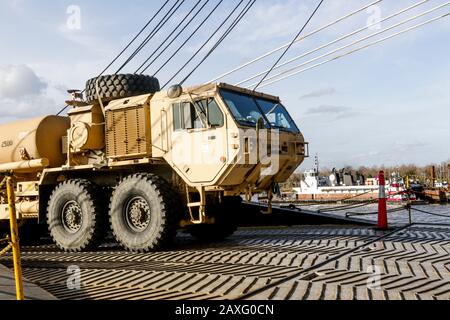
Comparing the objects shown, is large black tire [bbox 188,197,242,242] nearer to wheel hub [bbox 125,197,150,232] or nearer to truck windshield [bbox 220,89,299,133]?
wheel hub [bbox 125,197,150,232]

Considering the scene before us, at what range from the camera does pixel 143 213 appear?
26.5ft

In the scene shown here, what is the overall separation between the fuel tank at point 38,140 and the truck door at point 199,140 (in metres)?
3.27

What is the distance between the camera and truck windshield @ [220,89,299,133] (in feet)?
25.9

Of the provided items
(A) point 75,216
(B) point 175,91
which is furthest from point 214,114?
(A) point 75,216

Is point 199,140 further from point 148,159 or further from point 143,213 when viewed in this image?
point 143,213

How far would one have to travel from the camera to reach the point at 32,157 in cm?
983

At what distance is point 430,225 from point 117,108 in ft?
24.4

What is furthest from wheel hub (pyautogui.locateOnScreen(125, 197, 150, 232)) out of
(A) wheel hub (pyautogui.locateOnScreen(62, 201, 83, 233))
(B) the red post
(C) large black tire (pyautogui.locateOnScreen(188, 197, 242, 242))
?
(B) the red post

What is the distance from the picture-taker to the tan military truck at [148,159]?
7.77 metres

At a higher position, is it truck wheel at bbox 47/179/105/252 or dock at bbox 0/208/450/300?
truck wheel at bbox 47/179/105/252

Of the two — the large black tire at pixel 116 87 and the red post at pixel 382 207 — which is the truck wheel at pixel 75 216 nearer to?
the large black tire at pixel 116 87

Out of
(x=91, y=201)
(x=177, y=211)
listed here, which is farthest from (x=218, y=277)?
(x=91, y=201)

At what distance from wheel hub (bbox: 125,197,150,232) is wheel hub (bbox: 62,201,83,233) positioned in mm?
1270

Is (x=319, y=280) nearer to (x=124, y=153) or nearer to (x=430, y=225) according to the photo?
(x=124, y=153)
